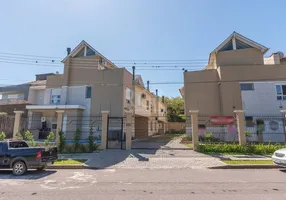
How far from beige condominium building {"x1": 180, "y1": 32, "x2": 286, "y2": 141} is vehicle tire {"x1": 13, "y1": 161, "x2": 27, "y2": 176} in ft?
54.3

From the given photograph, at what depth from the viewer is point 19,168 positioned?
852cm

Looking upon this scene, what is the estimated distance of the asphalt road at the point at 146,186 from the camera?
558cm

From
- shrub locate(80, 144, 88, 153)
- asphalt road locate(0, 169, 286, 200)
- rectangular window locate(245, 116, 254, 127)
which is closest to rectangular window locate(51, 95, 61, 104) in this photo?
shrub locate(80, 144, 88, 153)

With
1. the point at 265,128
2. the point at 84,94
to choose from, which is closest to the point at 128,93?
the point at 84,94

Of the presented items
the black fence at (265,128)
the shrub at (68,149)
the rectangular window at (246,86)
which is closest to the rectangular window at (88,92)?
the shrub at (68,149)

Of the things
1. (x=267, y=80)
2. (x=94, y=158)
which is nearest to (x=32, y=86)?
(x=94, y=158)

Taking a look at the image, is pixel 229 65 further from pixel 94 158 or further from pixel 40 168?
pixel 40 168

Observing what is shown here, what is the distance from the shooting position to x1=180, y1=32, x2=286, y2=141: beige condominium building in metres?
20.5

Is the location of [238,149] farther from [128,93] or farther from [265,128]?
[128,93]

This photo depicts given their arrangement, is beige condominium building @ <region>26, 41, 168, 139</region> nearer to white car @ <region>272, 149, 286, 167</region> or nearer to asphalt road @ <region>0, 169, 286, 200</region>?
asphalt road @ <region>0, 169, 286, 200</region>

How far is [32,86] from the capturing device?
2836 centimetres

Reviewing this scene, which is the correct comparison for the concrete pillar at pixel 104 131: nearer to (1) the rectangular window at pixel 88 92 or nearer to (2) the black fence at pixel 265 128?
(1) the rectangular window at pixel 88 92

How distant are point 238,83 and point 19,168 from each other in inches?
796

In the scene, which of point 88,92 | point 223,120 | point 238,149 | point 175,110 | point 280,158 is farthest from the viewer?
point 175,110
